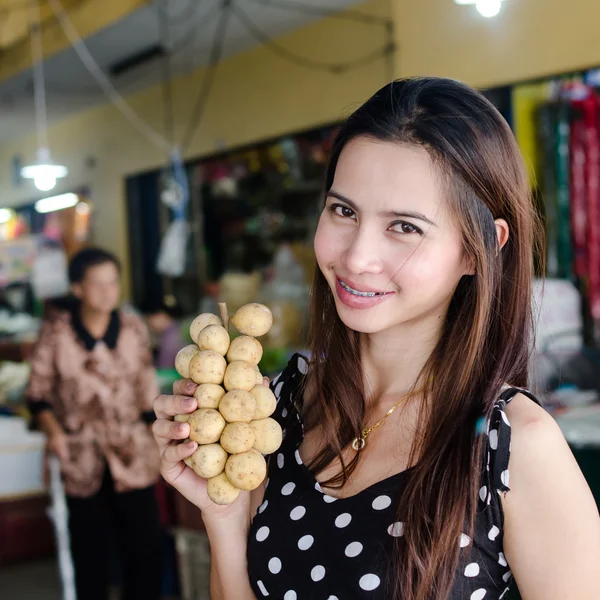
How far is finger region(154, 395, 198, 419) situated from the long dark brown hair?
0.27m

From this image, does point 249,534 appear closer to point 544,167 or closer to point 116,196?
point 544,167

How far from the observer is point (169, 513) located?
3.74 m

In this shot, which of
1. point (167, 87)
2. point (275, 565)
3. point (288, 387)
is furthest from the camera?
point (167, 87)

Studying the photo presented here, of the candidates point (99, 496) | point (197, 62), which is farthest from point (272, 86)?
point (99, 496)

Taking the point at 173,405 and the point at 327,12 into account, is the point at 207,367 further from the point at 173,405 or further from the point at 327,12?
the point at 327,12

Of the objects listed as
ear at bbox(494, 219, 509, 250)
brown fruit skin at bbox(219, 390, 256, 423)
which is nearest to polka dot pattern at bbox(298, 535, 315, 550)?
brown fruit skin at bbox(219, 390, 256, 423)

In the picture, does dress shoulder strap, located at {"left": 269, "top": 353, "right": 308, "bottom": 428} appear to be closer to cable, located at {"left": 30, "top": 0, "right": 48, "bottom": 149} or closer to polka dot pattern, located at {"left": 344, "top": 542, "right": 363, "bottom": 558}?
polka dot pattern, located at {"left": 344, "top": 542, "right": 363, "bottom": 558}

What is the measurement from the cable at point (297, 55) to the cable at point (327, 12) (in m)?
0.19

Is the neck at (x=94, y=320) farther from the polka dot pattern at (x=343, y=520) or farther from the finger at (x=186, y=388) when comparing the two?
Result: the polka dot pattern at (x=343, y=520)

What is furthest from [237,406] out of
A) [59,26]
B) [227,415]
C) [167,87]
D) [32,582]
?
[167,87]

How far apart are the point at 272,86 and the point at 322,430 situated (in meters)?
4.87

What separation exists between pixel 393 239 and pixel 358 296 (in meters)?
0.10

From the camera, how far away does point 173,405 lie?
47.1 inches

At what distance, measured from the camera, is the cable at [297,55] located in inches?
194
